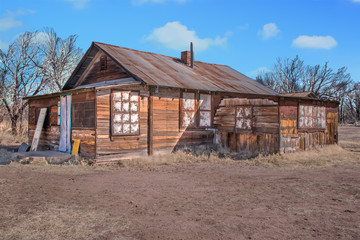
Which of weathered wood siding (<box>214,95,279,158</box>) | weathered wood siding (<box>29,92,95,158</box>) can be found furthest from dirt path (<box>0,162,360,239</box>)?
weathered wood siding (<box>214,95,279,158</box>)

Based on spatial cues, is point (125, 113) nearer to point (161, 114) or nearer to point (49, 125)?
point (161, 114)

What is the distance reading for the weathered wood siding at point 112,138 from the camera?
11.6m

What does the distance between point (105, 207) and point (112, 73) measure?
1014 centimetres

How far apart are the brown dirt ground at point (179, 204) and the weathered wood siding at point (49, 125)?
4.22 m

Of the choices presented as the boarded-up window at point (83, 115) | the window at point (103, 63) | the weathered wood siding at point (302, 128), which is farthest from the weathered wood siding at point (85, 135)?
the weathered wood siding at point (302, 128)

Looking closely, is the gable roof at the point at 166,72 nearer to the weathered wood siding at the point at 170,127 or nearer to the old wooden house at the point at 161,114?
the old wooden house at the point at 161,114

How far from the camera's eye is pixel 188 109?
14570mm

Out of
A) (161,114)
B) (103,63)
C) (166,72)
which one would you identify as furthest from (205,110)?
(103,63)

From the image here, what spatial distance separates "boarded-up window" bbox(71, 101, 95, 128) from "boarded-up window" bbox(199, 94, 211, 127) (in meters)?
5.21

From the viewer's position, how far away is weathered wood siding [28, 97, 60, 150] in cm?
1470

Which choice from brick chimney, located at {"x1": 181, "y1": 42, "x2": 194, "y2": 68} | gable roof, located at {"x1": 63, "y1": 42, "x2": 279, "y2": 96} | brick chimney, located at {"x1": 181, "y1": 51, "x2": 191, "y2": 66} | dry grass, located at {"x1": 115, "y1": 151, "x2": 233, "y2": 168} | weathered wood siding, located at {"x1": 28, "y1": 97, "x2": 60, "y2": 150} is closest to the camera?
dry grass, located at {"x1": 115, "y1": 151, "x2": 233, "y2": 168}

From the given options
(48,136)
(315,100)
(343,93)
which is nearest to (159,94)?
(48,136)

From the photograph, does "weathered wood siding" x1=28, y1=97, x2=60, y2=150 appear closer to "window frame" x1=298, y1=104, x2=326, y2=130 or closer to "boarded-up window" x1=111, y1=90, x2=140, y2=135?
"boarded-up window" x1=111, y1=90, x2=140, y2=135

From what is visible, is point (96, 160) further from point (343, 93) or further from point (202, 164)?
point (343, 93)
